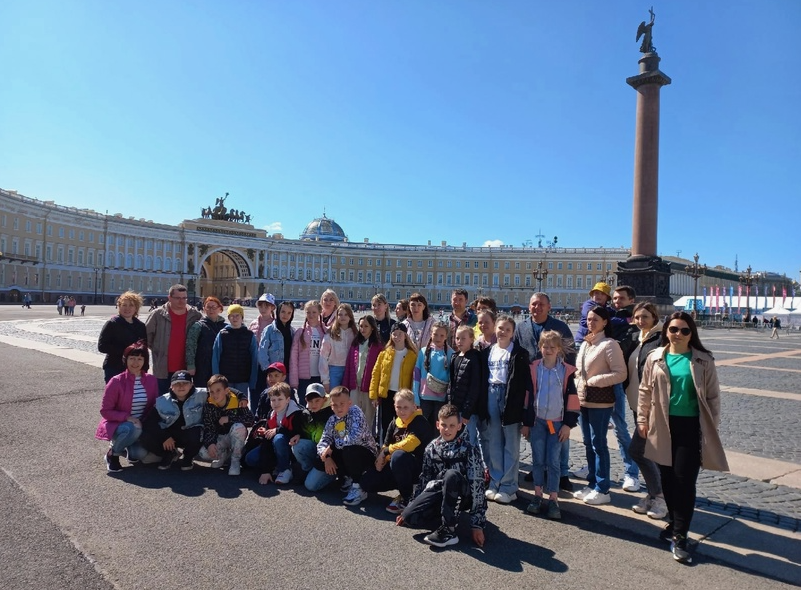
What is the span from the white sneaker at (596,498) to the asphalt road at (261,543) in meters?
0.17

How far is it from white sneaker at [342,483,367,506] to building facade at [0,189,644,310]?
7476 centimetres

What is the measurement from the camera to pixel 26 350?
1590 centimetres

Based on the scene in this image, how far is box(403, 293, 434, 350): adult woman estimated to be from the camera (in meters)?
6.40

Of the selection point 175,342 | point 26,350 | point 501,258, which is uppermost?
point 501,258

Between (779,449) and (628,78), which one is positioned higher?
(628,78)

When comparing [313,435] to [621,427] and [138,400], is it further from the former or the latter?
[621,427]

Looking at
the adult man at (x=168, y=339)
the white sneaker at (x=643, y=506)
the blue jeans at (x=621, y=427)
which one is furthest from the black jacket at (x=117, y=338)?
the white sneaker at (x=643, y=506)

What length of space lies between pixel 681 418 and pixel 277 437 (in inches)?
140

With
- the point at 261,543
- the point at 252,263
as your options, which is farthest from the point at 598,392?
the point at 252,263

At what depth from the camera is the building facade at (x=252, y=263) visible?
72375 millimetres

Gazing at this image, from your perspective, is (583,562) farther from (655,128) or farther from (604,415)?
(655,128)

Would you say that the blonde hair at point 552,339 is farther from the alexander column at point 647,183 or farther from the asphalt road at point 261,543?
the alexander column at point 647,183

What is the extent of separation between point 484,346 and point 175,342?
12.3ft

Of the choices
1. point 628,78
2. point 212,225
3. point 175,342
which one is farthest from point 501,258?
point 175,342
